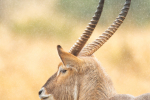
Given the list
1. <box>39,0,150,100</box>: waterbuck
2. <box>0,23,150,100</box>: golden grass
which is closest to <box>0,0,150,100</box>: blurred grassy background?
<box>0,23,150,100</box>: golden grass

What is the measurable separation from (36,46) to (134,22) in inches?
110

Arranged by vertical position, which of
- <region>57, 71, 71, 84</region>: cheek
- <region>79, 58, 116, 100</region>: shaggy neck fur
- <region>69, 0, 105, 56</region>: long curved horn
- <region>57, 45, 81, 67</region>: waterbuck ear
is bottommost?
<region>79, 58, 116, 100</region>: shaggy neck fur

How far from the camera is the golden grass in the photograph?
6.30 meters

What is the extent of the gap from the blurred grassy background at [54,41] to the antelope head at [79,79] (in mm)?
3713

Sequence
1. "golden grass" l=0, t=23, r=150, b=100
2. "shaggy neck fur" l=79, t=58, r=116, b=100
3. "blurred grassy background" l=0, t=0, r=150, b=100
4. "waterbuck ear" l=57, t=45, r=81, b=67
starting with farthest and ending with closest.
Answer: "blurred grassy background" l=0, t=0, r=150, b=100
"golden grass" l=0, t=23, r=150, b=100
"waterbuck ear" l=57, t=45, r=81, b=67
"shaggy neck fur" l=79, t=58, r=116, b=100

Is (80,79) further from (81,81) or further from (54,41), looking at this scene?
(54,41)

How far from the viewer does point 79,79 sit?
2.58 meters

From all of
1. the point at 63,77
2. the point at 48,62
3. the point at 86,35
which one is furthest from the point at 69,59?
the point at 48,62

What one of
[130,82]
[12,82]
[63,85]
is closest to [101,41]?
[63,85]

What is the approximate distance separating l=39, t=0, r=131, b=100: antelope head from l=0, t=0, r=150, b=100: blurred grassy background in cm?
371

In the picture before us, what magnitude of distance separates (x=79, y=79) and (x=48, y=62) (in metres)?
4.36

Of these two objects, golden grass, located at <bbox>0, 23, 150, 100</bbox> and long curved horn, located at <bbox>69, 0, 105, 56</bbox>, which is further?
golden grass, located at <bbox>0, 23, 150, 100</bbox>

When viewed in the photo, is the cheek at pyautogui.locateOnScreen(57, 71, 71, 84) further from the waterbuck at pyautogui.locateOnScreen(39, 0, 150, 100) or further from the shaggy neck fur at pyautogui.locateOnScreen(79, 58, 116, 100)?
the shaggy neck fur at pyautogui.locateOnScreen(79, 58, 116, 100)

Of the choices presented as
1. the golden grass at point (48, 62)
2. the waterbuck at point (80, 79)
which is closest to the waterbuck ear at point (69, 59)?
the waterbuck at point (80, 79)
